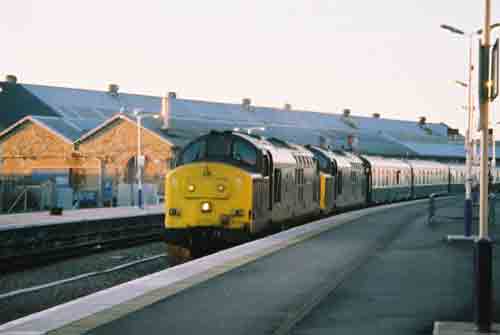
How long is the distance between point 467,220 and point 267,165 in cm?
523

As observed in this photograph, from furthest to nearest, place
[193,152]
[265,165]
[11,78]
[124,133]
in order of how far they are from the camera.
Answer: [11,78] → [124,133] → [265,165] → [193,152]

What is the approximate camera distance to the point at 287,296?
1252 cm

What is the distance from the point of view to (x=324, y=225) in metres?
28.3

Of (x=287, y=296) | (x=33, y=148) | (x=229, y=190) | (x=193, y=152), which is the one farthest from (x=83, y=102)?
(x=287, y=296)

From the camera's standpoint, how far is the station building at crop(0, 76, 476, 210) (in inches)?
2397

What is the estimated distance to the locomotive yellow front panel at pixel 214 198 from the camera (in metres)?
20.5

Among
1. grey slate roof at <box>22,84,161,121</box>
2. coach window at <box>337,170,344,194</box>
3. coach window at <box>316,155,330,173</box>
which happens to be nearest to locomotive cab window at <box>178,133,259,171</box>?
coach window at <box>316,155,330,173</box>

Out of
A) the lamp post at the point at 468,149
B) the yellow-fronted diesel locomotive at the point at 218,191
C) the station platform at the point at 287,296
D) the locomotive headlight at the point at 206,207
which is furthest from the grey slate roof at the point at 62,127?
the station platform at the point at 287,296

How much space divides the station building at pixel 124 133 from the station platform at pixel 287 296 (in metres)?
24.3

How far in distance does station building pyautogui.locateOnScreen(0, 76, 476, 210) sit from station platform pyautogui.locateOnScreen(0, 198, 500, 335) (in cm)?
2434

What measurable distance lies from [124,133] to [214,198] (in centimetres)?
4841

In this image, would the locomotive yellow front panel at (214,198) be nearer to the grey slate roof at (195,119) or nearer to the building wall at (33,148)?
the grey slate roof at (195,119)

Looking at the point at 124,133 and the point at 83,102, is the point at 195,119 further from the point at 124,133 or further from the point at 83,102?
the point at 124,133

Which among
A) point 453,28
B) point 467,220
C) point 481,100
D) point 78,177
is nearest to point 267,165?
point 467,220
